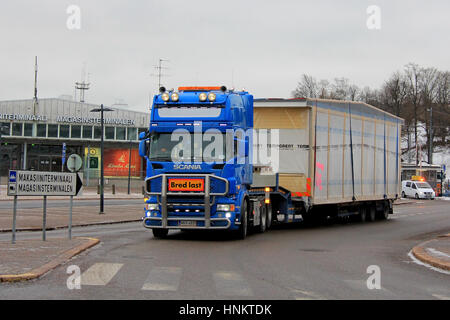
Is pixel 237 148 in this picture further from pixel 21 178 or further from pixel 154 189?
pixel 21 178

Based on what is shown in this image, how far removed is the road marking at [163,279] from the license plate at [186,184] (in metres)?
5.47

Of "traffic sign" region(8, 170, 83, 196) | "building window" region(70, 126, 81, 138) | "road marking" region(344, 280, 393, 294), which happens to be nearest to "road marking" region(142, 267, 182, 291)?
"road marking" region(344, 280, 393, 294)

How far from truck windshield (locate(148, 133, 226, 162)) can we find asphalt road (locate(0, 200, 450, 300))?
2.17 metres

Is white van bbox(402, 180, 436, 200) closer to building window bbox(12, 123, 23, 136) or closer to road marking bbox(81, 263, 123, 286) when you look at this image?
building window bbox(12, 123, 23, 136)

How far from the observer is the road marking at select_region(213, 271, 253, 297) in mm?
9695

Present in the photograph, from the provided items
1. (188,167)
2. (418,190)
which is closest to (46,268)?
(188,167)

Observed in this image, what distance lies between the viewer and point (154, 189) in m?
18.0

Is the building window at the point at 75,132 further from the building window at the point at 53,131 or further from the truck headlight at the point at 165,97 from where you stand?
the truck headlight at the point at 165,97

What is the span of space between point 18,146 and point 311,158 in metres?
53.6

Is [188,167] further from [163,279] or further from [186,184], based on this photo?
[163,279]

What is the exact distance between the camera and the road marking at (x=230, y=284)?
9695 mm

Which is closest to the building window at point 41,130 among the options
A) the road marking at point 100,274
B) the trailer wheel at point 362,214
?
the trailer wheel at point 362,214

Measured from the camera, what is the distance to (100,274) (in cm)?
1122

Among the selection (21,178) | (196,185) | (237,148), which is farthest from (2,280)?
(237,148)
